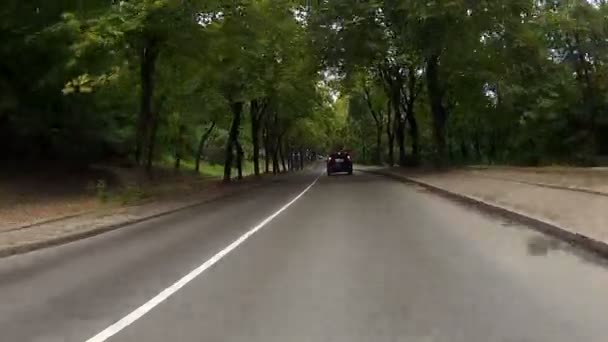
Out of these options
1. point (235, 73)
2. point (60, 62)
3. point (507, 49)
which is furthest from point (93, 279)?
point (507, 49)

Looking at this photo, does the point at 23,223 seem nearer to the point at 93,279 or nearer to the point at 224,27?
the point at 93,279

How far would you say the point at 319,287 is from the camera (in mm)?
8805

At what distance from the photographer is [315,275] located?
31.6 ft

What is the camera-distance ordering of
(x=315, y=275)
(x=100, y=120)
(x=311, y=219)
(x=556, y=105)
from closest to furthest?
Result: (x=315, y=275) → (x=311, y=219) → (x=100, y=120) → (x=556, y=105)

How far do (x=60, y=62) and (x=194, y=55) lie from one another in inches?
183

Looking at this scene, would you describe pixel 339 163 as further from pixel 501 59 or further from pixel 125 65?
pixel 125 65

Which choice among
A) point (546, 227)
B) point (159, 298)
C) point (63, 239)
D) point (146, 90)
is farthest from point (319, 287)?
point (146, 90)

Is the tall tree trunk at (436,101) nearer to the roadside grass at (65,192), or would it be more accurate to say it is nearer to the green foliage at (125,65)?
the green foliage at (125,65)

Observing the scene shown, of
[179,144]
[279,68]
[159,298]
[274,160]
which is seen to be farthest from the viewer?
Answer: [274,160]

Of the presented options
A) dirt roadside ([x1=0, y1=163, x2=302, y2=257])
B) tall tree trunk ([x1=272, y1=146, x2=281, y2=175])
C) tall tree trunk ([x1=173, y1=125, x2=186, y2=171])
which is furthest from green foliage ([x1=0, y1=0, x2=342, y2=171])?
tall tree trunk ([x1=272, y1=146, x2=281, y2=175])

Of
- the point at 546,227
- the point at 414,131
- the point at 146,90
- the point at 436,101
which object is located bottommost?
the point at 546,227

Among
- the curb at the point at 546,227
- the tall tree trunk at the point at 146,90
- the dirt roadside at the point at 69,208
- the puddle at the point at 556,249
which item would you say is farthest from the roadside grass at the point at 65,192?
the puddle at the point at 556,249

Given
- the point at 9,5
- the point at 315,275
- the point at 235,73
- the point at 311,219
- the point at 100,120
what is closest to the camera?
the point at 315,275

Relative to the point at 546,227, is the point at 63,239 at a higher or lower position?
lower
